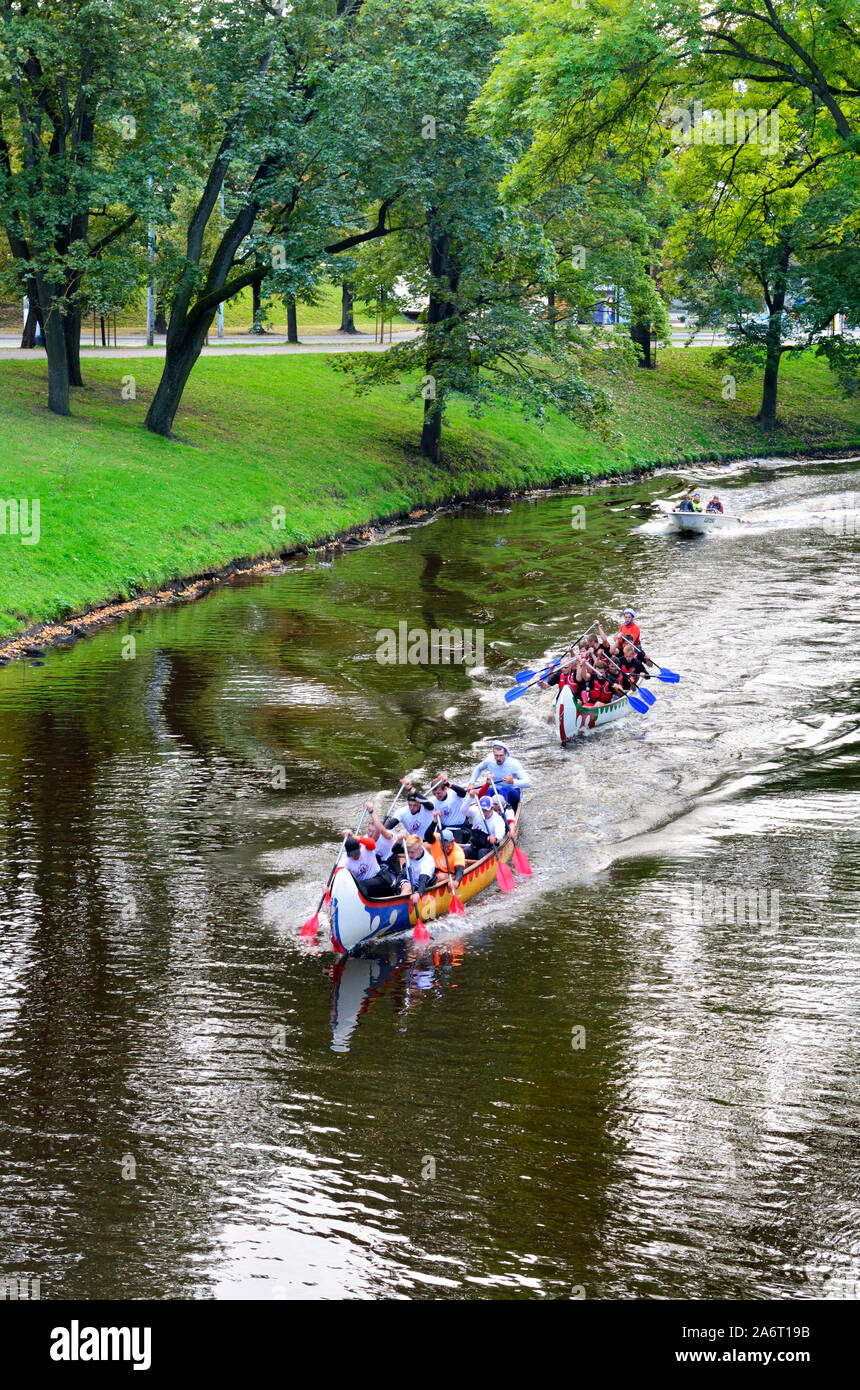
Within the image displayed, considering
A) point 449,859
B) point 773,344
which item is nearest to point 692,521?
point 773,344

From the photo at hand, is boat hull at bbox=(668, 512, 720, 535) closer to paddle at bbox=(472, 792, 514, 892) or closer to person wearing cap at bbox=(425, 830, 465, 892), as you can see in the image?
paddle at bbox=(472, 792, 514, 892)

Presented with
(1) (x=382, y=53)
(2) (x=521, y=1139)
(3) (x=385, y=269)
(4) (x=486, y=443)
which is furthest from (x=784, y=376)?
(2) (x=521, y=1139)

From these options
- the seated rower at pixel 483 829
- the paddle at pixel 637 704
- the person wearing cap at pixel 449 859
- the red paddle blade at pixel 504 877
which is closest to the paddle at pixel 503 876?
the red paddle blade at pixel 504 877

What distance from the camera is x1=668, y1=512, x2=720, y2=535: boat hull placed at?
42.1 metres

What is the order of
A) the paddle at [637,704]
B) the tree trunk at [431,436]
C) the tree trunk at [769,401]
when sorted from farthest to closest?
the tree trunk at [769,401]
the tree trunk at [431,436]
the paddle at [637,704]

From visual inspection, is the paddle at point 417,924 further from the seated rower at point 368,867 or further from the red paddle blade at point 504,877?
the red paddle blade at point 504,877

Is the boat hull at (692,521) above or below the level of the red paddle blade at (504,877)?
above

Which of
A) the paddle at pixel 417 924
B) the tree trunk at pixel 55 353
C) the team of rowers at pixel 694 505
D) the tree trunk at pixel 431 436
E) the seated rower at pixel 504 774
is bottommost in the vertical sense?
the paddle at pixel 417 924

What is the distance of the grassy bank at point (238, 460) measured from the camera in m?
31.2

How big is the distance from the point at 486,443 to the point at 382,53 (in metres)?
16.1

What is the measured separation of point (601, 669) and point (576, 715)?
5.21ft

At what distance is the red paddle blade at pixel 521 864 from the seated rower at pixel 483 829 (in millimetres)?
368

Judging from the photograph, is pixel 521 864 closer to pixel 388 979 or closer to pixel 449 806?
pixel 449 806
